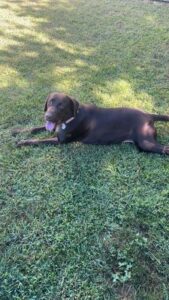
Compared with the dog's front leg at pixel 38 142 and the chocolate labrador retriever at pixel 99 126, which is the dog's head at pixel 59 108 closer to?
the chocolate labrador retriever at pixel 99 126

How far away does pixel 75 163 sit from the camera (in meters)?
4.10

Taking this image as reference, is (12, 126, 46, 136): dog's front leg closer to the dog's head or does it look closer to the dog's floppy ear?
the dog's head

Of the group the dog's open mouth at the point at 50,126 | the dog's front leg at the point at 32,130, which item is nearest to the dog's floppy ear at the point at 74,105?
the dog's open mouth at the point at 50,126

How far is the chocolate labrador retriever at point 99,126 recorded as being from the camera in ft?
13.6

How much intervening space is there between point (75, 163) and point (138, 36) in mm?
3936

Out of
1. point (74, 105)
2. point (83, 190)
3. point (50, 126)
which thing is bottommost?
point (83, 190)

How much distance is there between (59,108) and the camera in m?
4.05

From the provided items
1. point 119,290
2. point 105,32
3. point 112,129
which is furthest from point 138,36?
point 119,290

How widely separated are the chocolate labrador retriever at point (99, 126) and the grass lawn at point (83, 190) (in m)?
0.09

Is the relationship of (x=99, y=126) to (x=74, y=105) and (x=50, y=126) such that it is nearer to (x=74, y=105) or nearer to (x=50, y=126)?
(x=74, y=105)

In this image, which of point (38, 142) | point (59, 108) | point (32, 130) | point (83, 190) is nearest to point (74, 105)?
point (59, 108)

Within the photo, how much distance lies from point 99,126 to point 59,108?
482 mm

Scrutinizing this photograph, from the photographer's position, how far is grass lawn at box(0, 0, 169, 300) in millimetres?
2984

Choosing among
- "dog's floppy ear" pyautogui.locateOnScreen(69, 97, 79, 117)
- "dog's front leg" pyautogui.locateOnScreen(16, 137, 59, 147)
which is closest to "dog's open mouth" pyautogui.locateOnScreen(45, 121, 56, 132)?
"dog's front leg" pyautogui.locateOnScreen(16, 137, 59, 147)
